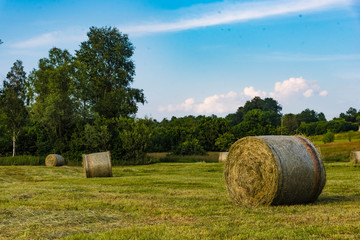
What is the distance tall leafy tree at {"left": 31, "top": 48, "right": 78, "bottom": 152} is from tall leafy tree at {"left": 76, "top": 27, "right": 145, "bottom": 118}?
5.03m

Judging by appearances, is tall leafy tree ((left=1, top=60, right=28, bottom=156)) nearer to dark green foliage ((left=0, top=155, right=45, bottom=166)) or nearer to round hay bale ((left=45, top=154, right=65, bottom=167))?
dark green foliage ((left=0, top=155, right=45, bottom=166))

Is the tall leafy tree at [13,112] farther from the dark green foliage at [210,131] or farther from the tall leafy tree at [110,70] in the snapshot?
the dark green foliage at [210,131]

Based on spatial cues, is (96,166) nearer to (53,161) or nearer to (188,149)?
(53,161)

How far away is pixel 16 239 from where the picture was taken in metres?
6.95

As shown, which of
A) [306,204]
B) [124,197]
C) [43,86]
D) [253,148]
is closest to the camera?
[306,204]

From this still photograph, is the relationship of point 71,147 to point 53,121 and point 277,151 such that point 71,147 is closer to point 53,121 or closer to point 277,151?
point 53,121

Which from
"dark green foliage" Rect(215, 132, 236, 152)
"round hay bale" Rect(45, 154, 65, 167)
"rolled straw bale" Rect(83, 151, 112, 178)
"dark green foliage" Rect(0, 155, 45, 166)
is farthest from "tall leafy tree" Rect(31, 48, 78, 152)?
"dark green foliage" Rect(215, 132, 236, 152)

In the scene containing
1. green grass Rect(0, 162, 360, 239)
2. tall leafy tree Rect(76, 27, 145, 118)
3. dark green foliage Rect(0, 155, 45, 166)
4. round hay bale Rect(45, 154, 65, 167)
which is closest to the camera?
green grass Rect(0, 162, 360, 239)

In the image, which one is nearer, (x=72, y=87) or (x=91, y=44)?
(x=72, y=87)

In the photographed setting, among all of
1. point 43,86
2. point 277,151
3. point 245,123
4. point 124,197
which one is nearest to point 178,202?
point 124,197

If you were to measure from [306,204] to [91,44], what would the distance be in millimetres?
54529

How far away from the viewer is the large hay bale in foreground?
10.3 m

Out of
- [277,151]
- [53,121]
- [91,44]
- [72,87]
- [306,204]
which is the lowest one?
[306,204]

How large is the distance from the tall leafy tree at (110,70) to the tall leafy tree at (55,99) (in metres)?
5.03
